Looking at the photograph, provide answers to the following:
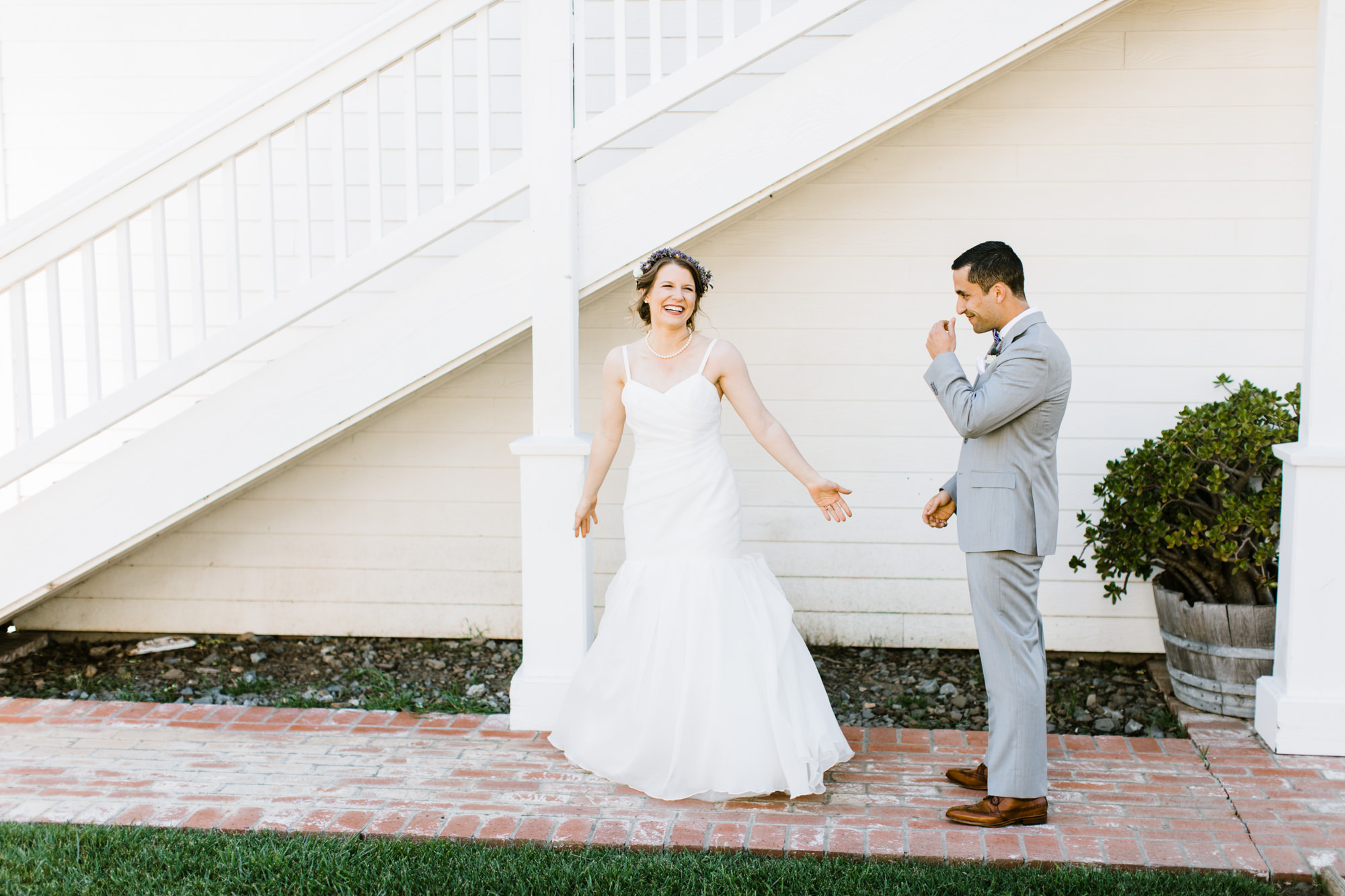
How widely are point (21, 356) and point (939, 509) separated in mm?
3409

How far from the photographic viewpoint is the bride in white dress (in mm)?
3473

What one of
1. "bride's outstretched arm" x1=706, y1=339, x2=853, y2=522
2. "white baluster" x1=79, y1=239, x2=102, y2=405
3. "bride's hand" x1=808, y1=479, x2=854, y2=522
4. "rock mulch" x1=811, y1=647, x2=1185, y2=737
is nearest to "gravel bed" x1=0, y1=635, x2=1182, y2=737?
"rock mulch" x1=811, y1=647, x2=1185, y2=737

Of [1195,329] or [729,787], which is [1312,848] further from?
[1195,329]

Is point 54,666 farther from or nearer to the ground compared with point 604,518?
nearer to the ground

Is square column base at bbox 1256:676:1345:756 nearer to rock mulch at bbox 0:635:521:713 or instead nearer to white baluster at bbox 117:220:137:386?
rock mulch at bbox 0:635:521:713

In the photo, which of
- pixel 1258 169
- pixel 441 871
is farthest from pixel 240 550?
pixel 1258 169

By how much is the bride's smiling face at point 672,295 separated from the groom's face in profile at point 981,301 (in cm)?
88

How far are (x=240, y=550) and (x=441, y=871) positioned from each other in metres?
2.90

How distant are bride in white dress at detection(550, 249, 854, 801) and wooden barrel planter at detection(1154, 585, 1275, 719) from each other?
150cm

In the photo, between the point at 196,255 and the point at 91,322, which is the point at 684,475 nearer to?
the point at 196,255

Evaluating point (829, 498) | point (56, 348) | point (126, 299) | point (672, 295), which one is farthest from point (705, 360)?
point (56, 348)

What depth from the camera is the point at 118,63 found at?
16.8 feet

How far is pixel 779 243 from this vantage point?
5016mm

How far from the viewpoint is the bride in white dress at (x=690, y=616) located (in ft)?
11.4
